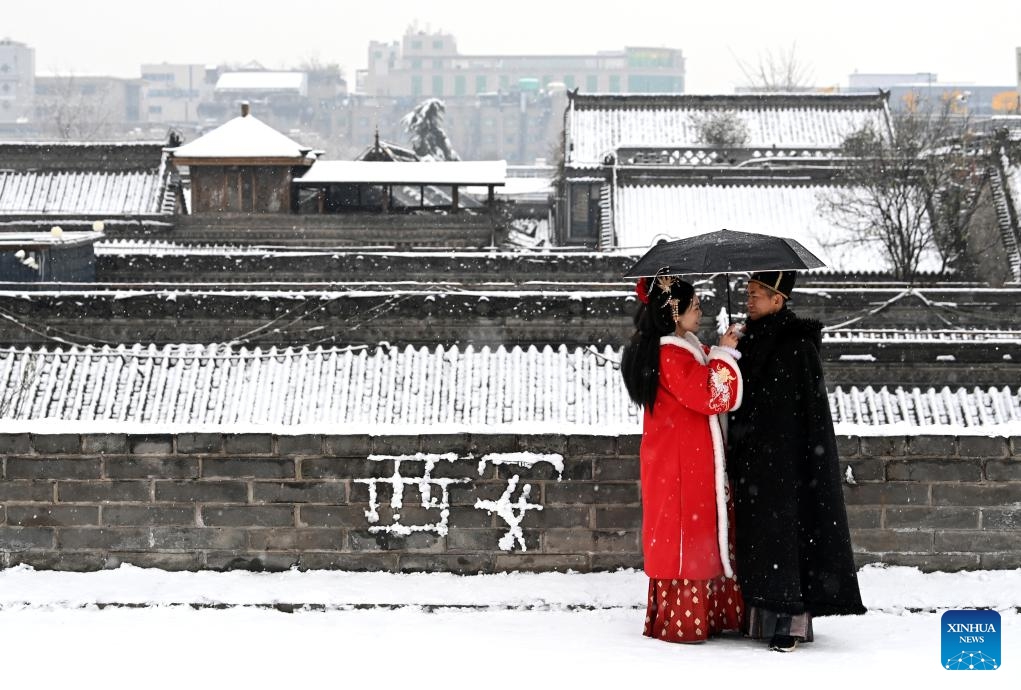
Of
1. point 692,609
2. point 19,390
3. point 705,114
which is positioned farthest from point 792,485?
point 705,114

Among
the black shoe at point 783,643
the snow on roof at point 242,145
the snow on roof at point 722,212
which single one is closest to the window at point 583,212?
the snow on roof at point 722,212

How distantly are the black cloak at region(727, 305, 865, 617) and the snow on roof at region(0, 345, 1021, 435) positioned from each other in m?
8.19

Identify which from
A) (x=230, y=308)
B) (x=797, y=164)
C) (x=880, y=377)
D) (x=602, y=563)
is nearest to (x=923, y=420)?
(x=880, y=377)

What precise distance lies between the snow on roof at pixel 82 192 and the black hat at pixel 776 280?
3118 cm

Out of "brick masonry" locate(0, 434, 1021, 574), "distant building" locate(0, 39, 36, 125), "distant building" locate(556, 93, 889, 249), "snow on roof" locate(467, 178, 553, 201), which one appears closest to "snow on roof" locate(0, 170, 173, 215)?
"distant building" locate(556, 93, 889, 249)

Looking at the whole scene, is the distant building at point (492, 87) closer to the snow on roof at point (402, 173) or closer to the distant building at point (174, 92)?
the distant building at point (174, 92)

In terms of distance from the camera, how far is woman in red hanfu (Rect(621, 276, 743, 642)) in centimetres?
637

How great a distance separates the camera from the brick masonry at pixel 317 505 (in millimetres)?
7559

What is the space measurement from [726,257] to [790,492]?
1.16m

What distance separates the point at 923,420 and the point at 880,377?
0.76 m

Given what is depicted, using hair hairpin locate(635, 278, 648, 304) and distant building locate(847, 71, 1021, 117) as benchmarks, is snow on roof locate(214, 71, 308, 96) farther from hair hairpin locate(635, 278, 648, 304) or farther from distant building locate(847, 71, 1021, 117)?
hair hairpin locate(635, 278, 648, 304)

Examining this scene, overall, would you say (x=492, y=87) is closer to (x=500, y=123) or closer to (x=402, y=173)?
(x=500, y=123)

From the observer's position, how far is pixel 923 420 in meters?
16.7

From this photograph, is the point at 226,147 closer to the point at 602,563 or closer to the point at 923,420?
the point at 923,420
